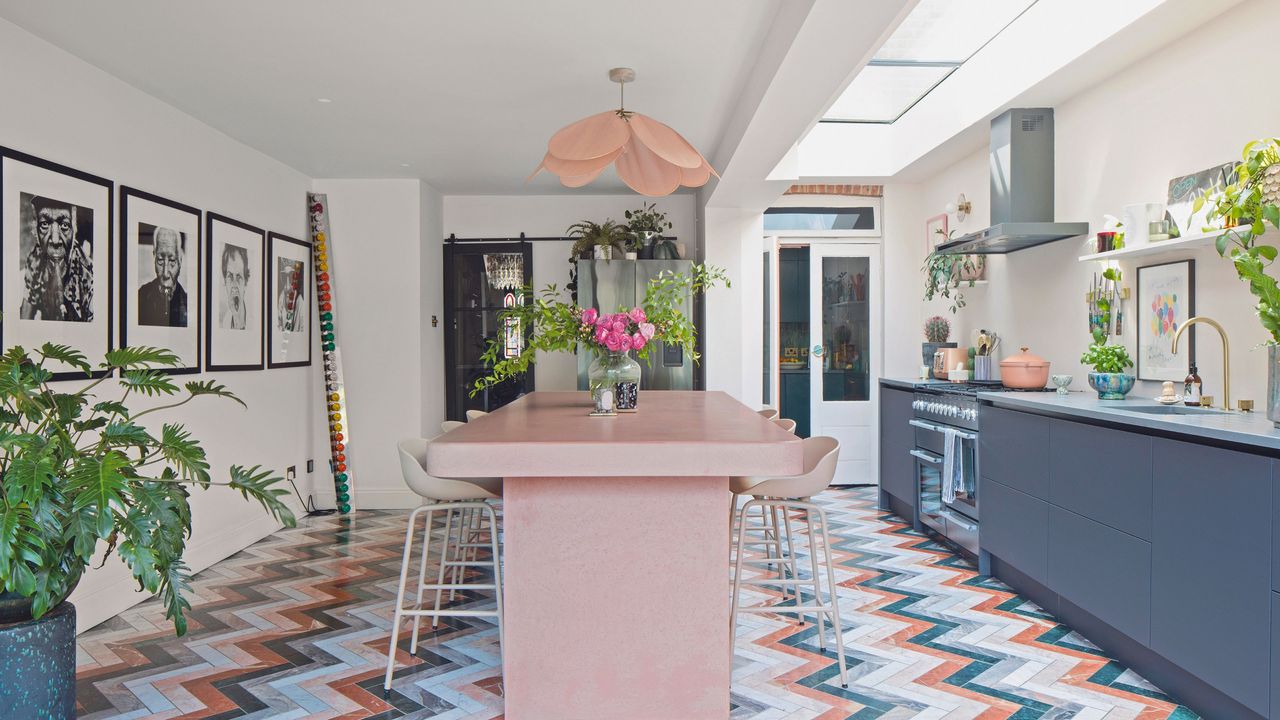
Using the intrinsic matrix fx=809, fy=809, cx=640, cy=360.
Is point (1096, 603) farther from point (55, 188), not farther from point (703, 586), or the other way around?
point (55, 188)

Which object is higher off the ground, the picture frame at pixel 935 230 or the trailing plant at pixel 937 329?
the picture frame at pixel 935 230

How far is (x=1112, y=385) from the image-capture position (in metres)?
3.74

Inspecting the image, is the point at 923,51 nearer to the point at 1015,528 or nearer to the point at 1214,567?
the point at 1015,528

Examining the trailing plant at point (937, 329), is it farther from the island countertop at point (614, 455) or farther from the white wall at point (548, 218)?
the island countertop at point (614, 455)

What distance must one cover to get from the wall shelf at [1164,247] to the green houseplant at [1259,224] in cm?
8

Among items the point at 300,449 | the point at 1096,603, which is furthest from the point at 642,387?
the point at 1096,603

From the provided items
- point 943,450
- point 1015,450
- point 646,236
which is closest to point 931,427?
point 943,450

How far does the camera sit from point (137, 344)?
155 inches

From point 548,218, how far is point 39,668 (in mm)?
5090

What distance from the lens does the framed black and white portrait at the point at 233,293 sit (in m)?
4.66

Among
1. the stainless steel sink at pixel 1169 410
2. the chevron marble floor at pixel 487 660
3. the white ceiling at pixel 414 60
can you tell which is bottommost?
the chevron marble floor at pixel 487 660

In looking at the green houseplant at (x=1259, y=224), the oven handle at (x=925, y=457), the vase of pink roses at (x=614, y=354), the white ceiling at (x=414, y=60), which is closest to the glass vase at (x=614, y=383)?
the vase of pink roses at (x=614, y=354)

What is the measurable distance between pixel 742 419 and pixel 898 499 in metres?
3.08

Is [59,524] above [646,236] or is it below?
below
